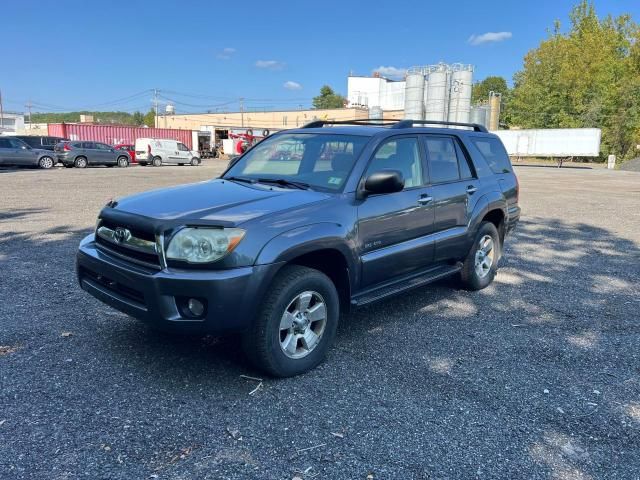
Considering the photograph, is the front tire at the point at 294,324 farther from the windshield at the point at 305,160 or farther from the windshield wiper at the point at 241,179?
the windshield wiper at the point at 241,179

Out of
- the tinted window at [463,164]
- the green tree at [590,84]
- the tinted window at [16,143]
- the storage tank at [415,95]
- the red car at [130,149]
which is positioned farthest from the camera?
the green tree at [590,84]

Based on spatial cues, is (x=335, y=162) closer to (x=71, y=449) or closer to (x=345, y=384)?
(x=345, y=384)

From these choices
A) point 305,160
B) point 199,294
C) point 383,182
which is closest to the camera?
point 199,294

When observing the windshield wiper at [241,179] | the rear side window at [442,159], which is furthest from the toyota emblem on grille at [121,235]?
the rear side window at [442,159]

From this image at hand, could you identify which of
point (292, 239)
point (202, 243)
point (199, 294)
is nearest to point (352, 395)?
point (292, 239)

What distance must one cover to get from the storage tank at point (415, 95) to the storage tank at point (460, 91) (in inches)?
116

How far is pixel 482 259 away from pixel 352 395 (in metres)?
3.08

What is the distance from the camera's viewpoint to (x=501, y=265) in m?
7.16

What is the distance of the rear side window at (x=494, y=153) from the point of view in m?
5.90

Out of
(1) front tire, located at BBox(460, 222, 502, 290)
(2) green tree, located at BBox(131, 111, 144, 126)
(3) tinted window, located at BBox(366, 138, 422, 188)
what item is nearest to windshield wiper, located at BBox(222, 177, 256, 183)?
(3) tinted window, located at BBox(366, 138, 422, 188)

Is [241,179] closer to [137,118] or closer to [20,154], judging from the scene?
[20,154]

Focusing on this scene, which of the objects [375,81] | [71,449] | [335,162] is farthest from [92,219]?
[375,81]

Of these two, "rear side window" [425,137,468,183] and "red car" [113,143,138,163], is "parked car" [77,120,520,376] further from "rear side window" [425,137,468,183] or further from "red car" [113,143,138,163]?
"red car" [113,143,138,163]

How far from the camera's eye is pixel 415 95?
44969mm
